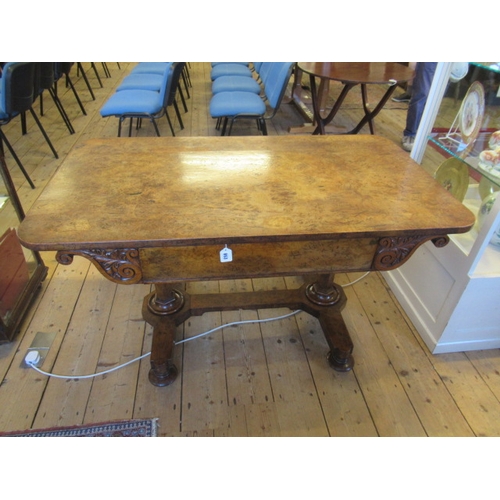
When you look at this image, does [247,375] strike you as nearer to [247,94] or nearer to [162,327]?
[162,327]

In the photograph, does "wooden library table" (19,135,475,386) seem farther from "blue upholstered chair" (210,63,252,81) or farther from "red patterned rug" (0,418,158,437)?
"blue upholstered chair" (210,63,252,81)

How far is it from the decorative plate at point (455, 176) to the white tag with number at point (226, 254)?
3.75 ft

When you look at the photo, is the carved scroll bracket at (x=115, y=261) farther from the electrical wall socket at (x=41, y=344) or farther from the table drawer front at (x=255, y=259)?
the electrical wall socket at (x=41, y=344)

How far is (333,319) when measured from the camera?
171 cm

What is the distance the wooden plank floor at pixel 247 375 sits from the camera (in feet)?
4.70

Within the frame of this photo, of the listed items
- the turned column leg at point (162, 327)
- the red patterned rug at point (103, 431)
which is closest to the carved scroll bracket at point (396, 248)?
the turned column leg at point (162, 327)

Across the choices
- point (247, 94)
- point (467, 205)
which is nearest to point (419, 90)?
point (247, 94)

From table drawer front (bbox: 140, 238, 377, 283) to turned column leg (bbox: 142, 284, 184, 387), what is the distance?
52 centimetres

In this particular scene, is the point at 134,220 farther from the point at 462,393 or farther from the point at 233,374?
the point at 462,393

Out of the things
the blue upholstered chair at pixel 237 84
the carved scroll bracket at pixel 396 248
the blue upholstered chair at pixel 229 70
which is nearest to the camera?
the carved scroll bracket at pixel 396 248

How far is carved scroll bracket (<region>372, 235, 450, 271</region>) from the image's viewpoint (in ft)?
3.70

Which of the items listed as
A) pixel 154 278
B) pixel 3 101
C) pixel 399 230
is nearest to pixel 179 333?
pixel 154 278

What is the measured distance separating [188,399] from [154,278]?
63cm

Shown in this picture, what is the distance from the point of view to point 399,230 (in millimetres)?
1057
